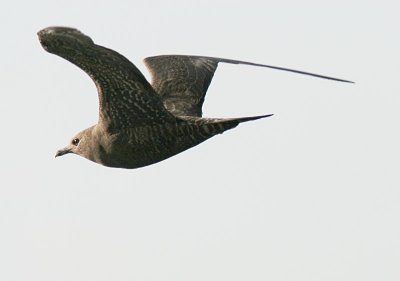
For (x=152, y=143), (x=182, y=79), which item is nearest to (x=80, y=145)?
(x=152, y=143)

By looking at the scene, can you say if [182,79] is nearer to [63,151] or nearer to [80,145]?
[80,145]

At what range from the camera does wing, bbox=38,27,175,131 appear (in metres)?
18.3

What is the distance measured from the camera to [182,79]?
23234 millimetres

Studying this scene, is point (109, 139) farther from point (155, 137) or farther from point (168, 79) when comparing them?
point (168, 79)

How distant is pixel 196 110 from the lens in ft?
73.7

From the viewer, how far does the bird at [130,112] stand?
733 inches

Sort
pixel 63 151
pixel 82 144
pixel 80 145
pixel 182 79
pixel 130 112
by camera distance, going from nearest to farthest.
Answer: pixel 130 112 → pixel 82 144 → pixel 80 145 → pixel 182 79 → pixel 63 151

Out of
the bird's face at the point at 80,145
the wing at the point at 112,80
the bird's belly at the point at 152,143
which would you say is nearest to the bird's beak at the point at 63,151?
the bird's face at the point at 80,145

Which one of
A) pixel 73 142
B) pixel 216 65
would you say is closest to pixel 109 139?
pixel 73 142

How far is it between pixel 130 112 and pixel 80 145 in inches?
82.5

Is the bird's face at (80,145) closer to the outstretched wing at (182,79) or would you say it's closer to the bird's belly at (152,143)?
the bird's belly at (152,143)

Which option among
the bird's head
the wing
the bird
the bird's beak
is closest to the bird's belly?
the bird

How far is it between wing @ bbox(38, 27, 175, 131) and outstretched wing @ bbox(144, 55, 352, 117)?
1693mm

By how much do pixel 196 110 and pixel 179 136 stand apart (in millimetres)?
2073
